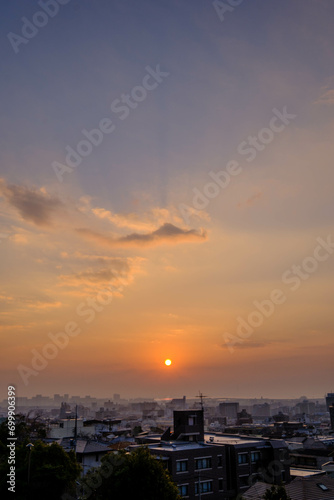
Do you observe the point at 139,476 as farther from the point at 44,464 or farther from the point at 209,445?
the point at 209,445

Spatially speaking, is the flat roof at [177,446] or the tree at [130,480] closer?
the tree at [130,480]

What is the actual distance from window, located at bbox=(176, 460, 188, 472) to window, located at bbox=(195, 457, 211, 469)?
180 cm

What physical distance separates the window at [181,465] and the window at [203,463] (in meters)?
1.80

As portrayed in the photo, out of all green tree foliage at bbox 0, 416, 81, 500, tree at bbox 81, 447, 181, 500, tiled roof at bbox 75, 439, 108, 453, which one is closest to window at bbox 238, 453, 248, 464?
tiled roof at bbox 75, 439, 108, 453

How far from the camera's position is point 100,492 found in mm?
34469

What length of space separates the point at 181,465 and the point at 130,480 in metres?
17.9

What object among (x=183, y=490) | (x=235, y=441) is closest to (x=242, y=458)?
(x=235, y=441)

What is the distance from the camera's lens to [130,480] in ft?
112

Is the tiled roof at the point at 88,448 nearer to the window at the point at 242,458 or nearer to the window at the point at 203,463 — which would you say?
the window at the point at 203,463

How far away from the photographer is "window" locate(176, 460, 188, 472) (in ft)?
162

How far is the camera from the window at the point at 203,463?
51406mm

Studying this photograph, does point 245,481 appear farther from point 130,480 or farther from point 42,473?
point 42,473

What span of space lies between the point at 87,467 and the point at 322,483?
2932 centimetres

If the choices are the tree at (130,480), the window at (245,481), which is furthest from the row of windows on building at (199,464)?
the tree at (130,480)
